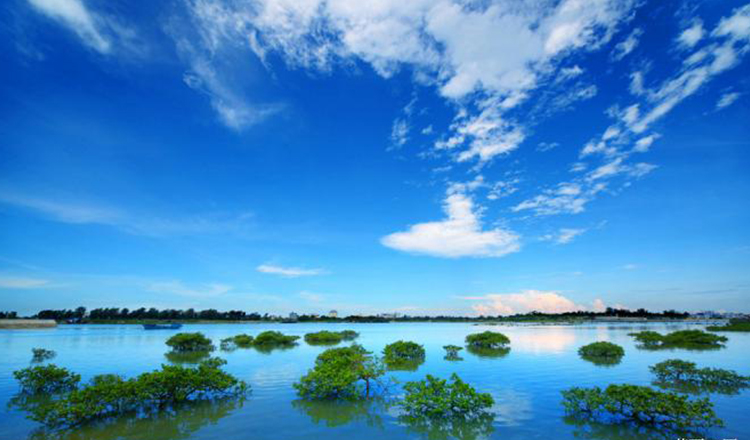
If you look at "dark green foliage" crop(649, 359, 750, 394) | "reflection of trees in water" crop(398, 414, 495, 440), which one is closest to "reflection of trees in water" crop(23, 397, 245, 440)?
"reflection of trees in water" crop(398, 414, 495, 440)

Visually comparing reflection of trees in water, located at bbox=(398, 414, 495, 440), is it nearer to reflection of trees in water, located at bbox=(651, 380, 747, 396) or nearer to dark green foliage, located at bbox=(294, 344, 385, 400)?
dark green foliage, located at bbox=(294, 344, 385, 400)

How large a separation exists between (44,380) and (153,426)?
11608mm

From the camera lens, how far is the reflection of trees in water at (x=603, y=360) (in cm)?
3350

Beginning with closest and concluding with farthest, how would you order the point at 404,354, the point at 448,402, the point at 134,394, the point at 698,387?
the point at 448,402, the point at 134,394, the point at 698,387, the point at 404,354

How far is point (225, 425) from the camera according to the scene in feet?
50.9

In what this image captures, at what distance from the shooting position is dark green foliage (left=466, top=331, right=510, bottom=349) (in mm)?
48281

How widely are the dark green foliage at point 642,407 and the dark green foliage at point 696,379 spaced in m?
9.00

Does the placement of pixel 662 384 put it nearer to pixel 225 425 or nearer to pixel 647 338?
pixel 225 425

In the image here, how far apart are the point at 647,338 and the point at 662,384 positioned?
3729 cm

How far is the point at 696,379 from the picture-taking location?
24391mm

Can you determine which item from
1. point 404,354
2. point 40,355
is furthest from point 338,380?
point 40,355

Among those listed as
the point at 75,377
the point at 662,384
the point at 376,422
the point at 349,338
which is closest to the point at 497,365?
the point at 662,384

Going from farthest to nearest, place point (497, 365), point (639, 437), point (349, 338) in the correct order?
point (349, 338)
point (497, 365)
point (639, 437)

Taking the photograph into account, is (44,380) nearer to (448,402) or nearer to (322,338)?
(448,402)
